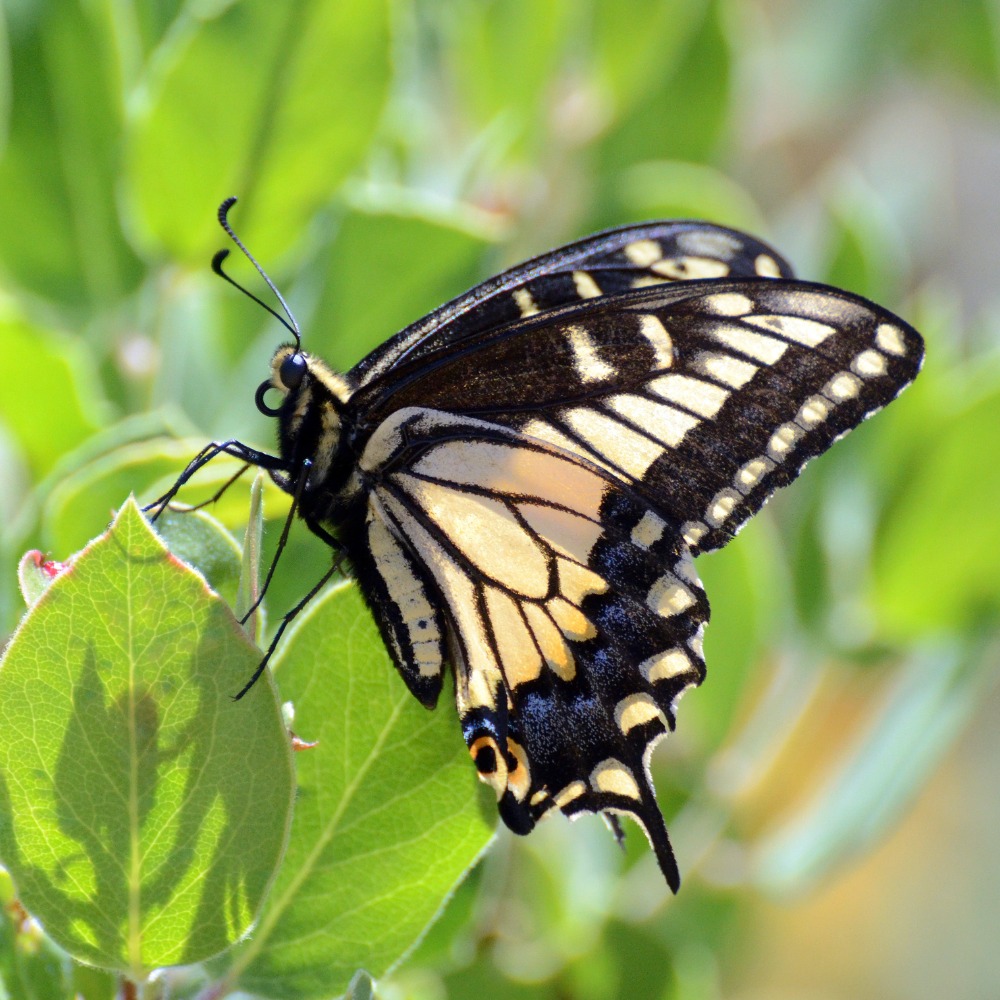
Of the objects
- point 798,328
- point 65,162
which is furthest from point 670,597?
point 65,162

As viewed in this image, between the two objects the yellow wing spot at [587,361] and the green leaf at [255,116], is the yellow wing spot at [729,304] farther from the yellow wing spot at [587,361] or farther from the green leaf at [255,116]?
the green leaf at [255,116]

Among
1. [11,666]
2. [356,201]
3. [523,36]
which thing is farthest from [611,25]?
[11,666]

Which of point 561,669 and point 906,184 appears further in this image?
point 906,184

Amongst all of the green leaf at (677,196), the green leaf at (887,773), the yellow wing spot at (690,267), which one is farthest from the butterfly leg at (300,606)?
the green leaf at (887,773)

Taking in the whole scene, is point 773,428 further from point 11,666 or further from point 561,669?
point 11,666

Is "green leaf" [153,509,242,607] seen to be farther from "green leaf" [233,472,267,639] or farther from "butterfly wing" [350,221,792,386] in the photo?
"butterfly wing" [350,221,792,386]

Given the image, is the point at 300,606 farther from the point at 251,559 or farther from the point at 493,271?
the point at 493,271
